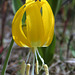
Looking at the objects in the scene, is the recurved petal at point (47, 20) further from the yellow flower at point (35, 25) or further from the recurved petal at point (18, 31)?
the recurved petal at point (18, 31)

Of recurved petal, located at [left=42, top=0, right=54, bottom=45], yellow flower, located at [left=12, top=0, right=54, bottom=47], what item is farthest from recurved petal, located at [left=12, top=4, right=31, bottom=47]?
recurved petal, located at [left=42, top=0, right=54, bottom=45]

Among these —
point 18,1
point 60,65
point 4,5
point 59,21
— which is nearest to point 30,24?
point 18,1

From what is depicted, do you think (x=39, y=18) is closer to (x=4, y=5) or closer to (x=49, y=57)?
(x=49, y=57)

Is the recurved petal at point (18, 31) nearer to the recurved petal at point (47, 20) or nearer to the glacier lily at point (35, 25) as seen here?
the glacier lily at point (35, 25)

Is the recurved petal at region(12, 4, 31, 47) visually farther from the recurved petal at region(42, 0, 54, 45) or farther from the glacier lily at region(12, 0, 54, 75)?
the recurved petal at region(42, 0, 54, 45)

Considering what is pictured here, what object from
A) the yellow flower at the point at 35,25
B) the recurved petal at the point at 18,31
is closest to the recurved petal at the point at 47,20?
the yellow flower at the point at 35,25
